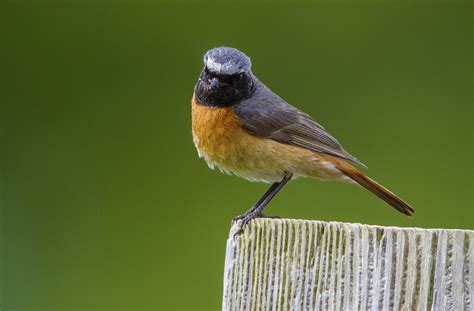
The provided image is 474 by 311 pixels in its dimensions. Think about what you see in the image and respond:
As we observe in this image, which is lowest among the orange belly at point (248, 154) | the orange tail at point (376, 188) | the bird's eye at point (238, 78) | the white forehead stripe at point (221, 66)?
the orange tail at point (376, 188)

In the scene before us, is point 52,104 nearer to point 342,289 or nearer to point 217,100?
point 217,100

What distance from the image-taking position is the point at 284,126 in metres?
5.21

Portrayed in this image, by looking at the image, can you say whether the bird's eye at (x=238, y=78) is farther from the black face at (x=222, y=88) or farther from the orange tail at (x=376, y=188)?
the orange tail at (x=376, y=188)

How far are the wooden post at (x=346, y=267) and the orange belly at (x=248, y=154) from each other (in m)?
2.11

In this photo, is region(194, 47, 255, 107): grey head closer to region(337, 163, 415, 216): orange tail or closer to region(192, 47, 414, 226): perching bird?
region(192, 47, 414, 226): perching bird

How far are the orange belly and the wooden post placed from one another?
A: 2109mm

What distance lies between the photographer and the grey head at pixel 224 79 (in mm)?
4957

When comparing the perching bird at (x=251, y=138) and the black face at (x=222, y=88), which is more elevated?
the black face at (x=222, y=88)

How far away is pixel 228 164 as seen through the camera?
5.06 m

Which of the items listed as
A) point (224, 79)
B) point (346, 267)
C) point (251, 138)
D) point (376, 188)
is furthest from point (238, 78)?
point (346, 267)

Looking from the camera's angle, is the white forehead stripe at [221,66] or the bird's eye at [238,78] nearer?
A: the white forehead stripe at [221,66]

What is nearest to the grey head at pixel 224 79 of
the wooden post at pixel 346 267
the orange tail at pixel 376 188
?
the orange tail at pixel 376 188

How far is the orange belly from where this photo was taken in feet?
16.4

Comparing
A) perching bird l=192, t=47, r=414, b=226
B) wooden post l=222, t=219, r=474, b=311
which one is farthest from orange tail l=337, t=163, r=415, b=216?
wooden post l=222, t=219, r=474, b=311
